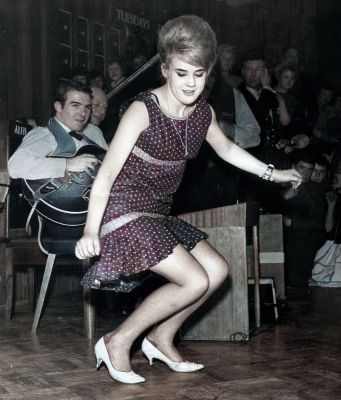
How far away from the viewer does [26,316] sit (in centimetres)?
347

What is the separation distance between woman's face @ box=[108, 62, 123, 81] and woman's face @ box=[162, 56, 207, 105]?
2543mm

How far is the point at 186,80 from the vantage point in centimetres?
195

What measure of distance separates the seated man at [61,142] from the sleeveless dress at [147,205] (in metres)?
0.92

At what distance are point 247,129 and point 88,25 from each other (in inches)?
66.8

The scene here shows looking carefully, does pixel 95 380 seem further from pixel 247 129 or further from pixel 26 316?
pixel 247 129

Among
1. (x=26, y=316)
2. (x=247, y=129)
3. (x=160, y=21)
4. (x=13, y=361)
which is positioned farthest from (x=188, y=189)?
(x=160, y=21)

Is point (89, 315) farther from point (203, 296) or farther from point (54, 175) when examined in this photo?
point (203, 296)

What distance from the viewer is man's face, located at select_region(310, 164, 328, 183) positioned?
4938 mm

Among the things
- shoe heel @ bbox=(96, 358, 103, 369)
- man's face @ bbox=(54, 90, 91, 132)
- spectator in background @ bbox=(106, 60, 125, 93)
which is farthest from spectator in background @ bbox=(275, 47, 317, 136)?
shoe heel @ bbox=(96, 358, 103, 369)

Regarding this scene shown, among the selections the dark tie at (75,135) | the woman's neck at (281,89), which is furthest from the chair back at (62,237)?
the woman's neck at (281,89)

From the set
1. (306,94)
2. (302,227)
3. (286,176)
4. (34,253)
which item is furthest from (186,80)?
(306,94)

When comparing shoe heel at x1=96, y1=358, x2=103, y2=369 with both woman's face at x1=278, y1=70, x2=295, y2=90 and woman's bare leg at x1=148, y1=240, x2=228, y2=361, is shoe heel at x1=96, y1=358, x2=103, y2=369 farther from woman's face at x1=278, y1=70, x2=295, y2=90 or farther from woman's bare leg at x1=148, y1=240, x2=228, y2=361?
woman's face at x1=278, y1=70, x2=295, y2=90

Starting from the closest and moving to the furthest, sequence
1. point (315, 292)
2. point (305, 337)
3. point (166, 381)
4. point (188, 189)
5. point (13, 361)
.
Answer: point (166, 381) → point (13, 361) → point (305, 337) → point (188, 189) → point (315, 292)

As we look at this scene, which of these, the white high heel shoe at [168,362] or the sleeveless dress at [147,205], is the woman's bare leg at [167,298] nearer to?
the sleeveless dress at [147,205]
